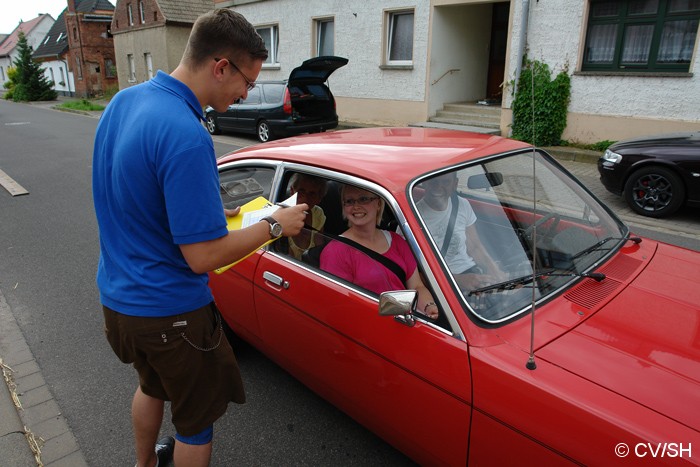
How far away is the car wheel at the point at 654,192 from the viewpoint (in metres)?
6.48

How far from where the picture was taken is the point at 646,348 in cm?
176

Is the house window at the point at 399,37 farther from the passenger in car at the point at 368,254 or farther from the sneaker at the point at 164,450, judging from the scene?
the sneaker at the point at 164,450

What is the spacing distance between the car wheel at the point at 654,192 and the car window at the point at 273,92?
30.0ft

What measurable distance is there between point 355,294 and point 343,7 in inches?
604

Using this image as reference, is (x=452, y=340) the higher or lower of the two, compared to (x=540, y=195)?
lower

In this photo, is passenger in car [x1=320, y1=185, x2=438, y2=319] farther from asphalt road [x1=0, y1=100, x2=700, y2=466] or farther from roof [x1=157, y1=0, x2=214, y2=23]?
roof [x1=157, y1=0, x2=214, y2=23]

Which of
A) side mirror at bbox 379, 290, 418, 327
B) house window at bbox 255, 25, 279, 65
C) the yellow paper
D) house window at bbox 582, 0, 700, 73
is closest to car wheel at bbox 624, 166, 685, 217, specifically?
house window at bbox 582, 0, 700, 73

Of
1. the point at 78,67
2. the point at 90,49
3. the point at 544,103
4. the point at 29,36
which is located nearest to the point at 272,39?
the point at 544,103

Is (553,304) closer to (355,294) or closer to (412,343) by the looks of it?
(412,343)

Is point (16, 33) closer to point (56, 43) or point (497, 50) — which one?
point (56, 43)

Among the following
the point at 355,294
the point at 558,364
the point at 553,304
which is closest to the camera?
the point at 558,364

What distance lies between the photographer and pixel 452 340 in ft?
6.10

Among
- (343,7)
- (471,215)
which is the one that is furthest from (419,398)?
(343,7)

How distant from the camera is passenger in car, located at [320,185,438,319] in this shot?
7.77 feet
